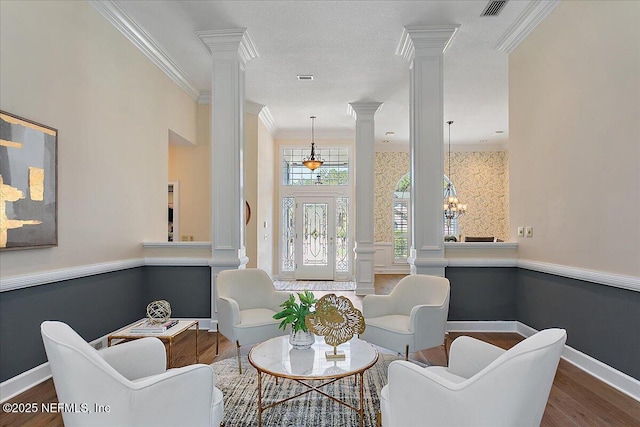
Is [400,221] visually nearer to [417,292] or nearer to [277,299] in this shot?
[417,292]

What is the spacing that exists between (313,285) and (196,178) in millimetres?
3278

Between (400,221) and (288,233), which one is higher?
(400,221)

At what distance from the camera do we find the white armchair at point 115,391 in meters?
1.55

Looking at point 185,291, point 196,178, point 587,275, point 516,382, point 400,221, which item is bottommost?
point 185,291

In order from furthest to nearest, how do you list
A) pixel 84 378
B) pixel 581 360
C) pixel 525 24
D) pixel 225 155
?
pixel 225 155 < pixel 525 24 < pixel 581 360 < pixel 84 378

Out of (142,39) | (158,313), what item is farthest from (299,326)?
(142,39)

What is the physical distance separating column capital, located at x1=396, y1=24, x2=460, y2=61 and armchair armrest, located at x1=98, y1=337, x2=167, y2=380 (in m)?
3.84

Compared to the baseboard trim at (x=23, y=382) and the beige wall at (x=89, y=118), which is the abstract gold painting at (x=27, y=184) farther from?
the baseboard trim at (x=23, y=382)

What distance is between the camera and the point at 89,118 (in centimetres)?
361

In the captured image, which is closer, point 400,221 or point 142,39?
point 142,39

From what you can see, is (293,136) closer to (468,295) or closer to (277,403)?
(468,295)

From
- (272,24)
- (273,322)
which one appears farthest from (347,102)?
(273,322)

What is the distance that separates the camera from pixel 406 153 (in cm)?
1031

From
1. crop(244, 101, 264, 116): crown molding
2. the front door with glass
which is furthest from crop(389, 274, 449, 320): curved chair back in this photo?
the front door with glass
